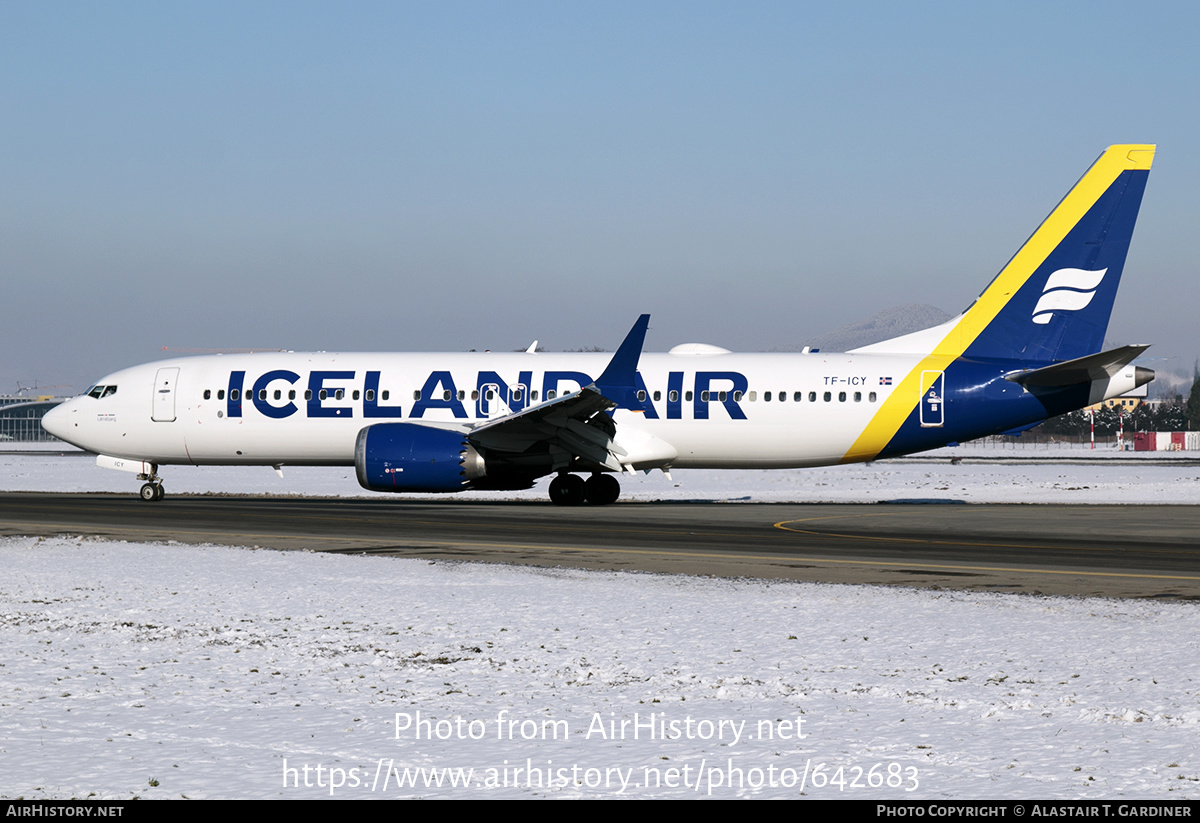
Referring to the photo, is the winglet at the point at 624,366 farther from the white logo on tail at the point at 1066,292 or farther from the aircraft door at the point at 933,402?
the white logo on tail at the point at 1066,292

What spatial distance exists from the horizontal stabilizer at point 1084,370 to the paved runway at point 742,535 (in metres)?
3.41

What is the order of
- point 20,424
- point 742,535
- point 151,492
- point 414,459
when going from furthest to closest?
point 20,424, point 151,492, point 414,459, point 742,535

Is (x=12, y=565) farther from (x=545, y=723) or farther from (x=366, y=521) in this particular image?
(x=545, y=723)

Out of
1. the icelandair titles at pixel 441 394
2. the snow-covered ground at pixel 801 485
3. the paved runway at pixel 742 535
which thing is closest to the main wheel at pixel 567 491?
the paved runway at pixel 742 535

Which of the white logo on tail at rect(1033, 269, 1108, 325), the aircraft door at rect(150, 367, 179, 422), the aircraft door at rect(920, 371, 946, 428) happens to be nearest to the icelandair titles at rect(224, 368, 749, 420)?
the aircraft door at rect(150, 367, 179, 422)

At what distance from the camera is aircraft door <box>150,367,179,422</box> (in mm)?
33312

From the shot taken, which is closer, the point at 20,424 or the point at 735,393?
the point at 735,393

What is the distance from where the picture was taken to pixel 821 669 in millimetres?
9891

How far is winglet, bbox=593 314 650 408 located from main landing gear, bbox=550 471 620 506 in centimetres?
286

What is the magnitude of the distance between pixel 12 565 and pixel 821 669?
1293cm

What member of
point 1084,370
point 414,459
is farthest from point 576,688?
point 1084,370

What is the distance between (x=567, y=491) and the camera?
103 ft

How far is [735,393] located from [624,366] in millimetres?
4204

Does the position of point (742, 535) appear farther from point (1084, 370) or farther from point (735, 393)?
point (1084, 370)
